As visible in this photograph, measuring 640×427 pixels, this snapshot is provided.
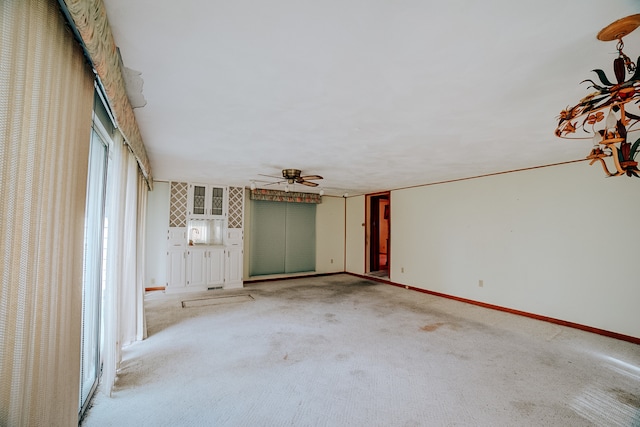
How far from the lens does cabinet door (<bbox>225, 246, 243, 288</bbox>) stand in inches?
232

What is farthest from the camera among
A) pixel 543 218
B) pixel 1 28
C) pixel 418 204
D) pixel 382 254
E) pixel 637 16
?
pixel 382 254

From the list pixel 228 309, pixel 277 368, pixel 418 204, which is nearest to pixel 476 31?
pixel 277 368

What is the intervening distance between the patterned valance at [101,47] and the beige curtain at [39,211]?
70mm

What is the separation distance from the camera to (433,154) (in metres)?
3.45

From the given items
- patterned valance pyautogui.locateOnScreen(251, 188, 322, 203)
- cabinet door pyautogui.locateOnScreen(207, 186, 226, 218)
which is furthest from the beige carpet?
patterned valance pyautogui.locateOnScreen(251, 188, 322, 203)

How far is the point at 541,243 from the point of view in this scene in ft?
13.5

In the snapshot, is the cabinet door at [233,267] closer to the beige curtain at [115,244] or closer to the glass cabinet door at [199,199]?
the glass cabinet door at [199,199]

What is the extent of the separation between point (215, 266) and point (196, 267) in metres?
0.36

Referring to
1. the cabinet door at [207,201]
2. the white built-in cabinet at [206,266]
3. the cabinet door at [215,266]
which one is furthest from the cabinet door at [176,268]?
the cabinet door at [207,201]

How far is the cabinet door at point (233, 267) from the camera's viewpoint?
5.88 m

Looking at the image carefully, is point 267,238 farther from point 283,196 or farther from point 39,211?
point 39,211

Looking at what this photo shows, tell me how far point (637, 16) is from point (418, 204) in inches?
192

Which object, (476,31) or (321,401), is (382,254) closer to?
(321,401)

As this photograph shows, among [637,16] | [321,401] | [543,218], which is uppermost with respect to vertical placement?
[637,16]
